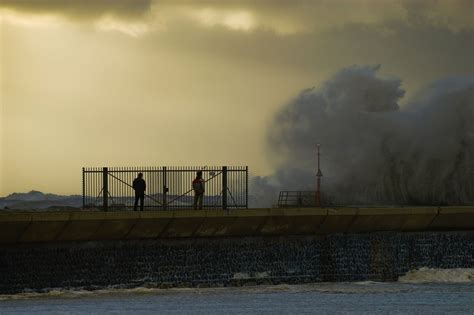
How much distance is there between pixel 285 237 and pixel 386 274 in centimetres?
291

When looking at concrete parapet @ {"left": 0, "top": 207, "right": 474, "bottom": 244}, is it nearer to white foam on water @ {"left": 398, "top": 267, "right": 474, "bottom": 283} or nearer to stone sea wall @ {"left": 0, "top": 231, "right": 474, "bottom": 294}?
stone sea wall @ {"left": 0, "top": 231, "right": 474, "bottom": 294}

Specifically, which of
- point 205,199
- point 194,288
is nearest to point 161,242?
point 194,288

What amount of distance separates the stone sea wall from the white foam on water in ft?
0.55

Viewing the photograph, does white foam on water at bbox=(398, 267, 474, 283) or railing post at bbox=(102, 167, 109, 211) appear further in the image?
white foam on water at bbox=(398, 267, 474, 283)

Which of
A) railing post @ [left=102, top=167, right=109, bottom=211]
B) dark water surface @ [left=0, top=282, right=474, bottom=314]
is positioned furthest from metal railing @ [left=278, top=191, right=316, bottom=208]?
dark water surface @ [left=0, top=282, right=474, bottom=314]

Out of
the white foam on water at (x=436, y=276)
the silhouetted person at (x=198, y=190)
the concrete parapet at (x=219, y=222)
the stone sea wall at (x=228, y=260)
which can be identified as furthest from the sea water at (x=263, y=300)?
the silhouetted person at (x=198, y=190)

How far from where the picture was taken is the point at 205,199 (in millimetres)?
39219

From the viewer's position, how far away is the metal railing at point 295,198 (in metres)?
47.7

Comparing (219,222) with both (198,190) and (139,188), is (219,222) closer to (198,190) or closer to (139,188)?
(198,190)

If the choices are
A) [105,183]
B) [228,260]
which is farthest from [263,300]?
[105,183]

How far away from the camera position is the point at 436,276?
37625mm

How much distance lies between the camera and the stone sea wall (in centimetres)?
3362

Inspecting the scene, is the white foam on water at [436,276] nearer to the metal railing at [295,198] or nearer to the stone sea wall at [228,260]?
the stone sea wall at [228,260]

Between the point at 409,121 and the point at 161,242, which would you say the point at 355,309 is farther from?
the point at 409,121
